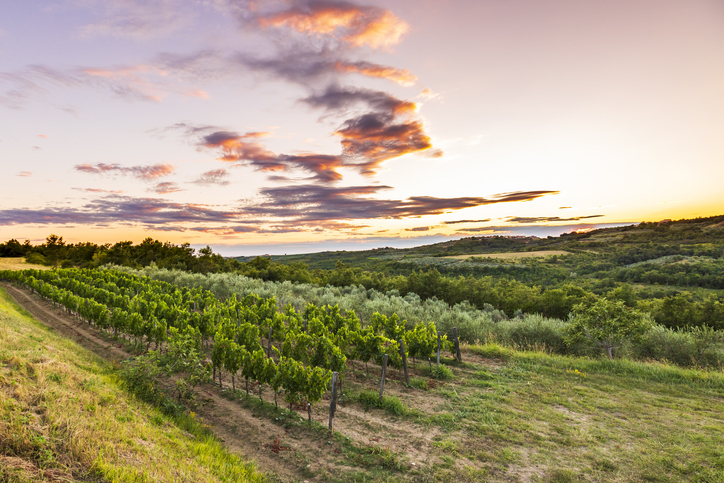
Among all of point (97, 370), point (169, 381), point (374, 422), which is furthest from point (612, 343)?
point (97, 370)

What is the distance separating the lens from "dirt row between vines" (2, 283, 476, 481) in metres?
7.82

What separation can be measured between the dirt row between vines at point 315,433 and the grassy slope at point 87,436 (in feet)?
2.75

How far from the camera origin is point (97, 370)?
11609mm

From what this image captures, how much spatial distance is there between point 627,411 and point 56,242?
14602cm

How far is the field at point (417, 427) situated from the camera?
620cm

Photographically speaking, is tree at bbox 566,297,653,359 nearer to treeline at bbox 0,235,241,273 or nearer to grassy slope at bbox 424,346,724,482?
grassy slope at bbox 424,346,724,482

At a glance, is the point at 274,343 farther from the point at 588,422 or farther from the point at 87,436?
the point at 588,422

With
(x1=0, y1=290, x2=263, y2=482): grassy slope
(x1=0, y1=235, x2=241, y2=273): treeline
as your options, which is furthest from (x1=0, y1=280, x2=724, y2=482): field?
(x1=0, y1=235, x2=241, y2=273): treeline

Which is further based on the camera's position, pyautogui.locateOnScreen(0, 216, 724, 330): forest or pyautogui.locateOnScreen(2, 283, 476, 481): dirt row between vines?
pyautogui.locateOnScreen(0, 216, 724, 330): forest

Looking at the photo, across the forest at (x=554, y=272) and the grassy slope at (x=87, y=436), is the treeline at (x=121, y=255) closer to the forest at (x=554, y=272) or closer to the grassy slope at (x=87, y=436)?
the forest at (x=554, y=272)

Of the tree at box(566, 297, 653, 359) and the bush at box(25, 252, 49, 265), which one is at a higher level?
the bush at box(25, 252, 49, 265)

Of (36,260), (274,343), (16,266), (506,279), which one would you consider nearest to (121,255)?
(16,266)

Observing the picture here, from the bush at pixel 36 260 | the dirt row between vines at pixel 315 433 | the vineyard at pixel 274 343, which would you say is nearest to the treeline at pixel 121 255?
the bush at pixel 36 260

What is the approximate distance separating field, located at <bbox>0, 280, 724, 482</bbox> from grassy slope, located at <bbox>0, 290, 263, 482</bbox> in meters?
0.04
